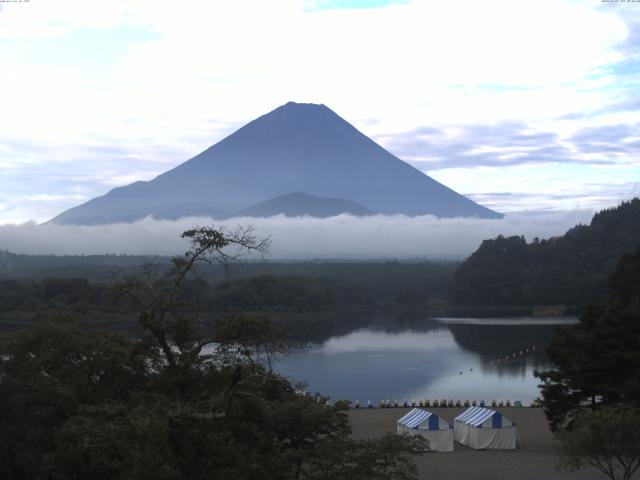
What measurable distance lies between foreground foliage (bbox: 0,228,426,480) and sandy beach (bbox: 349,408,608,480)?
356 centimetres

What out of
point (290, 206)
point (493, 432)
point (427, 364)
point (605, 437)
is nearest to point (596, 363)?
point (493, 432)

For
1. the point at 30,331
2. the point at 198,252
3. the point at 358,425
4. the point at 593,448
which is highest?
the point at 198,252

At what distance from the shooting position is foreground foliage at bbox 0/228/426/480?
618 cm

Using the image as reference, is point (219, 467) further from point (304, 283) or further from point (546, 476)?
point (304, 283)

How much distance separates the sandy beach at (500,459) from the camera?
1164 centimetres

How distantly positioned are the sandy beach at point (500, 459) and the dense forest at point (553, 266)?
138 feet

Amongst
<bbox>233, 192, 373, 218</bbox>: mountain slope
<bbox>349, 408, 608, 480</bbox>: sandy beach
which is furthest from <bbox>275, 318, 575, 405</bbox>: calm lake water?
<bbox>233, 192, 373, 218</bbox>: mountain slope

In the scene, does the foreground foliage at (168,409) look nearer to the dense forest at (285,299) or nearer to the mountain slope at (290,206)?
the dense forest at (285,299)

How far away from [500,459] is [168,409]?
7815 millimetres

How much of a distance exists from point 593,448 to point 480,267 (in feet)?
184

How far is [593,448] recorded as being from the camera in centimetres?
942

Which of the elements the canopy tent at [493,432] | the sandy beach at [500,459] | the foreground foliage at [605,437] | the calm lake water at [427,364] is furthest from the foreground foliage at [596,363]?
the calm lake water at [427,364]

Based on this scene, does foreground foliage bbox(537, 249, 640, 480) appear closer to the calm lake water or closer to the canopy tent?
the canopy tent

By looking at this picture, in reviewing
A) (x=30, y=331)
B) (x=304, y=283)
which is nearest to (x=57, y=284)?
(x=304, y=283)
